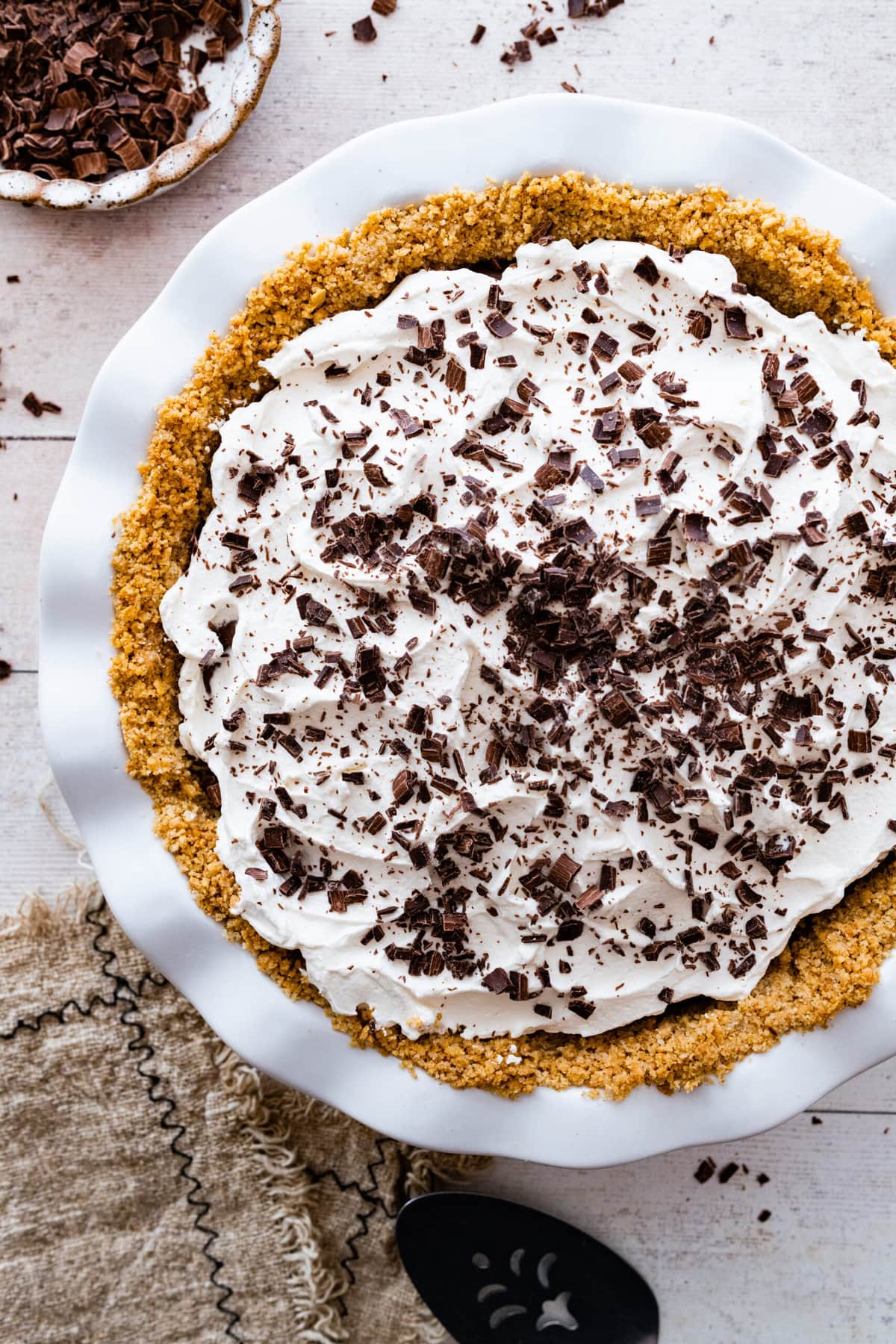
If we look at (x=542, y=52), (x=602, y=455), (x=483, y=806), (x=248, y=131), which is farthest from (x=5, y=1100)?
(x=542, y=52)

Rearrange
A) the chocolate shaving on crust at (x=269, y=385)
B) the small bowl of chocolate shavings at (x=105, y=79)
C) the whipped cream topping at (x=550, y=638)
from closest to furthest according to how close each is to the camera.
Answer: the whipped cream topping at (x=550, y=638) → the chocolate shaving on crust at (x=269, y=385) → the small bowl of chocolate shavings at (x=105, y=79)

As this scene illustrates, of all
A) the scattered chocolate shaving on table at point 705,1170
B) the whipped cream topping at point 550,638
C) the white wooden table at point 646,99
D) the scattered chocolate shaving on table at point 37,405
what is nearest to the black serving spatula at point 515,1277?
the white wooden table at point 646,99

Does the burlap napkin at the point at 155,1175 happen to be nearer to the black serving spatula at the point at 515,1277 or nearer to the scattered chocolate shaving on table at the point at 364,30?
the black serving spatula at the point at 515,1277

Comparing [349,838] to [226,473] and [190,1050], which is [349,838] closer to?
[226,473]

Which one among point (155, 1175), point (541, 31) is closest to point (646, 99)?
point (541, 31)

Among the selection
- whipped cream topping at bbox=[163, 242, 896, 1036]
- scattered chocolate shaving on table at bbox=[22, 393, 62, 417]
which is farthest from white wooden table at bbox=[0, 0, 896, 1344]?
whipped cream topping at bbox=[163, 242, 896, 1036]

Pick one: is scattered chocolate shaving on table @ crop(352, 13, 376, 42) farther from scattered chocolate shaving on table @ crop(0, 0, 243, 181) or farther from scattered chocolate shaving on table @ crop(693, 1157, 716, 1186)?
scattered chocolate shaving on table @ crop(693, 1157, 716, 1186)
